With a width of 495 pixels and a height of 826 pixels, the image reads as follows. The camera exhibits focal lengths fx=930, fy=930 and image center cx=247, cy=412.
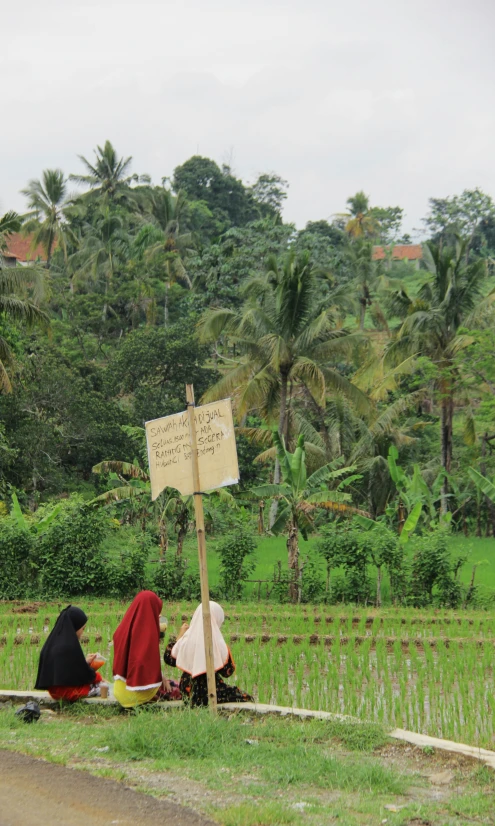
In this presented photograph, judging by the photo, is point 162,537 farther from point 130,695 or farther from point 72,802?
point 72,802

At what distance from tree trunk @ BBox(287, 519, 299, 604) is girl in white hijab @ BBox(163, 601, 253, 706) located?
28.5 ft

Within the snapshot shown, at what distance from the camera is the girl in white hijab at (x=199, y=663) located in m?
6.92

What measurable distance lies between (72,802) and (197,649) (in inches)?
84.7

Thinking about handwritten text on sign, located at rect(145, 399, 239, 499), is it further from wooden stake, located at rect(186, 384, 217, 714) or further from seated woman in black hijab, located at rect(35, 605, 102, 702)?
seated woman in black hijab, located at rect(35, 605, 102, 702)

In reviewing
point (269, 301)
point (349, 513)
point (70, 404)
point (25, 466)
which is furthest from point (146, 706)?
point (70, 404)

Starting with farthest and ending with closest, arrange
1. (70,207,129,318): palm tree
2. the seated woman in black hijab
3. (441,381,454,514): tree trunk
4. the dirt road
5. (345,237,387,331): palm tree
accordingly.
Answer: (345,237,387,331): palm tree
(70,207,129,318): palm tree
(441,381,454,514): tree trunk
the seated woman in black hijab
the dirt road

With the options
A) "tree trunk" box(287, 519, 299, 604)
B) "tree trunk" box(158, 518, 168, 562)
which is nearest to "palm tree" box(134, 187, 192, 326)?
"tree trunk" box(158, 518, 168, 562)

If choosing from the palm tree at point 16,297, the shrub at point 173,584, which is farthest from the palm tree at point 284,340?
the shrub at point 173,584

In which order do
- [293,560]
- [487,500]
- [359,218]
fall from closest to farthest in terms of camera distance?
[293,560] < [487,500] < [359,218]

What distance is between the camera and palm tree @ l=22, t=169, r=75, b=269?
44688mm

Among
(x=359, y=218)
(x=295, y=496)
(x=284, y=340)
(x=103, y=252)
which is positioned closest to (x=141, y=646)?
(x=295, y=496)

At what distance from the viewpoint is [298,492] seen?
53.4 feet

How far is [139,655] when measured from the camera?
6781 mm

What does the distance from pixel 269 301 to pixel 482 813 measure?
19.5 metres
